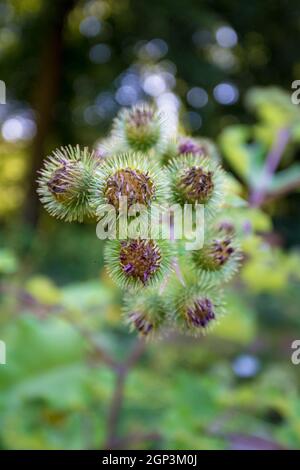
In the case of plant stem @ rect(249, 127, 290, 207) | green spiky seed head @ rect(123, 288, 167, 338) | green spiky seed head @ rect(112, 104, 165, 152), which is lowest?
green spiky seed head @ rect(123, 288, 167, 338)

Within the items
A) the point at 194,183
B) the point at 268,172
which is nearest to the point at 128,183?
the point at 194,183

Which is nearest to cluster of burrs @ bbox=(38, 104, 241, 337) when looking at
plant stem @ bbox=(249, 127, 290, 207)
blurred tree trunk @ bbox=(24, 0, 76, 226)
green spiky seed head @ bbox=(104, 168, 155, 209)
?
green spiky seed head @ bbox=(104, 168, 155, 209)

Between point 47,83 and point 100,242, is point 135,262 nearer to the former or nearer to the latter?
point 100,242

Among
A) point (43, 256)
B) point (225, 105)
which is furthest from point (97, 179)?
point (225, 105)

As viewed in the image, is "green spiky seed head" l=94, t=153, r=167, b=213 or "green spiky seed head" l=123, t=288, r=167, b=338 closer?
"green spiky seed head" l=94, t=153, r=167, b=213

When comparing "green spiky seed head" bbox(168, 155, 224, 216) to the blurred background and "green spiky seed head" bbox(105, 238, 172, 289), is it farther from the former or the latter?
the blurred background

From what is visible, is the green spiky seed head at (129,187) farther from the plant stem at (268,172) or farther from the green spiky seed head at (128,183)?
the plant stem at (268,172)
